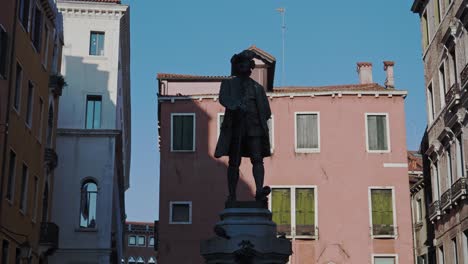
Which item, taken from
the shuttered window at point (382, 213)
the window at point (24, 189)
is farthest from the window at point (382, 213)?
the window at point (24, 189)

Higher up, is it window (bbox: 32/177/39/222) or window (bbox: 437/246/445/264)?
window (bbox: 32/177/39/222)

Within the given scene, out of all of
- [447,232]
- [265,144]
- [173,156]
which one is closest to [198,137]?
[173,156]

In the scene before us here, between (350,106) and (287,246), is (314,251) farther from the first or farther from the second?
(287,246)

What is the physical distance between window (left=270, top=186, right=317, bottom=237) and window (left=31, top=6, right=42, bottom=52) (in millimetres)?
Answer: 11813

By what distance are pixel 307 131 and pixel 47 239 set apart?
485 inches

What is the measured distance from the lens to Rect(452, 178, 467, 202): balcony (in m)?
27.2

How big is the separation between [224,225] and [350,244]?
21.9 meters

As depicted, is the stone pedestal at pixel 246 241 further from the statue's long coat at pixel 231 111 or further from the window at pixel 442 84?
the window at pixel 442 84

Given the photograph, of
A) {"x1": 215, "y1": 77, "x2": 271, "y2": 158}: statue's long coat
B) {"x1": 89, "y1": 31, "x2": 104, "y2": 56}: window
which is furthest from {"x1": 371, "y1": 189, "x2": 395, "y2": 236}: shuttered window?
{"x1": 215, "y1": 77, "x2": 271, "y2": 158}: statue's long coat

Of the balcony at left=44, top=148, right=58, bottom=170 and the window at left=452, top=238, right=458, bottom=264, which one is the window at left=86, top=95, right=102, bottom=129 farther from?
the window at left=452, top=238, right=458, bottom=264

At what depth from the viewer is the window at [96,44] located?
38344mm

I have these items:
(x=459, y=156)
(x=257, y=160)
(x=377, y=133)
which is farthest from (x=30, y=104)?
(x=257, y=160)

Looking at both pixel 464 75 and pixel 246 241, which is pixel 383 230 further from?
pixel 246 241

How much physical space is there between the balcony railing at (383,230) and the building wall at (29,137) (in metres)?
13.9
